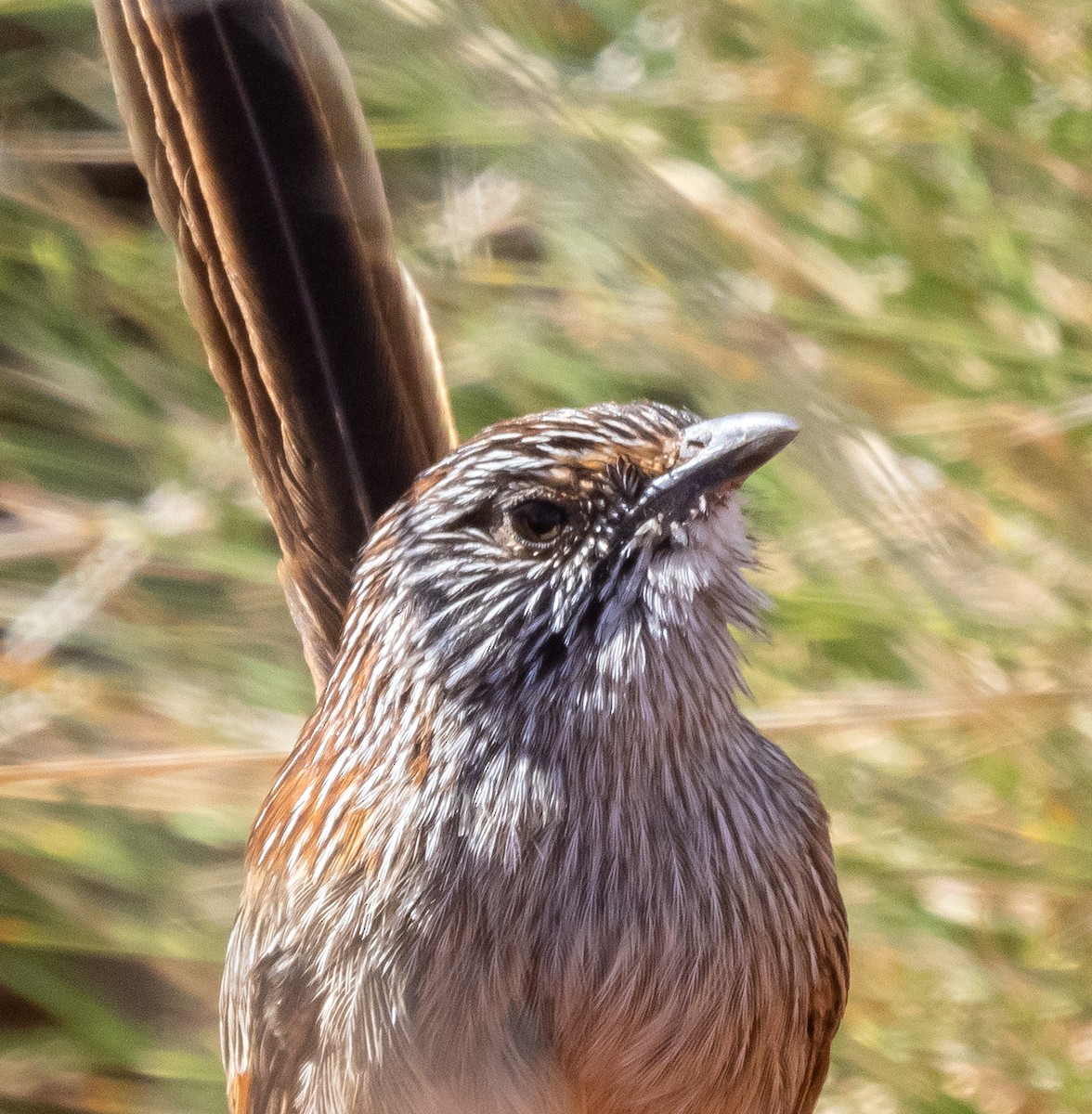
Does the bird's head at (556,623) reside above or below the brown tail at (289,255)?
below

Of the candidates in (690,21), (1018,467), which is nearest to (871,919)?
(1018,467)

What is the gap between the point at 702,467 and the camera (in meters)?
1.03

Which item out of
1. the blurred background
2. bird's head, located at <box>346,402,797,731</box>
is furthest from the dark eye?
the blurred background

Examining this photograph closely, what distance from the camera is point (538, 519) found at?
1.08 meters

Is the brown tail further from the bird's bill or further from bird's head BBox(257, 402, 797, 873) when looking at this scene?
the bird's bill

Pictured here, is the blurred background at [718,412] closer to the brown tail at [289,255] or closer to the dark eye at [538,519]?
the brown tail at [289,255]

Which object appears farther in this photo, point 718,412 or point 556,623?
point 718,412

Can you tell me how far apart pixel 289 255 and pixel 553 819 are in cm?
46

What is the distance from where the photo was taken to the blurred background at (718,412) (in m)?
1.57

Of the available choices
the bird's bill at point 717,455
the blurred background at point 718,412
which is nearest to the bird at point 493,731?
the bird's bill at point 717,455

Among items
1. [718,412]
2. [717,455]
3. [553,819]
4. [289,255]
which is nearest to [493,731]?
[553,819]

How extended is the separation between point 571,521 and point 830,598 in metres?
0.63

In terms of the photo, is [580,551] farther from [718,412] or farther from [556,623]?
[718,412]

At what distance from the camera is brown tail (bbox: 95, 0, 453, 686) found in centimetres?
103
